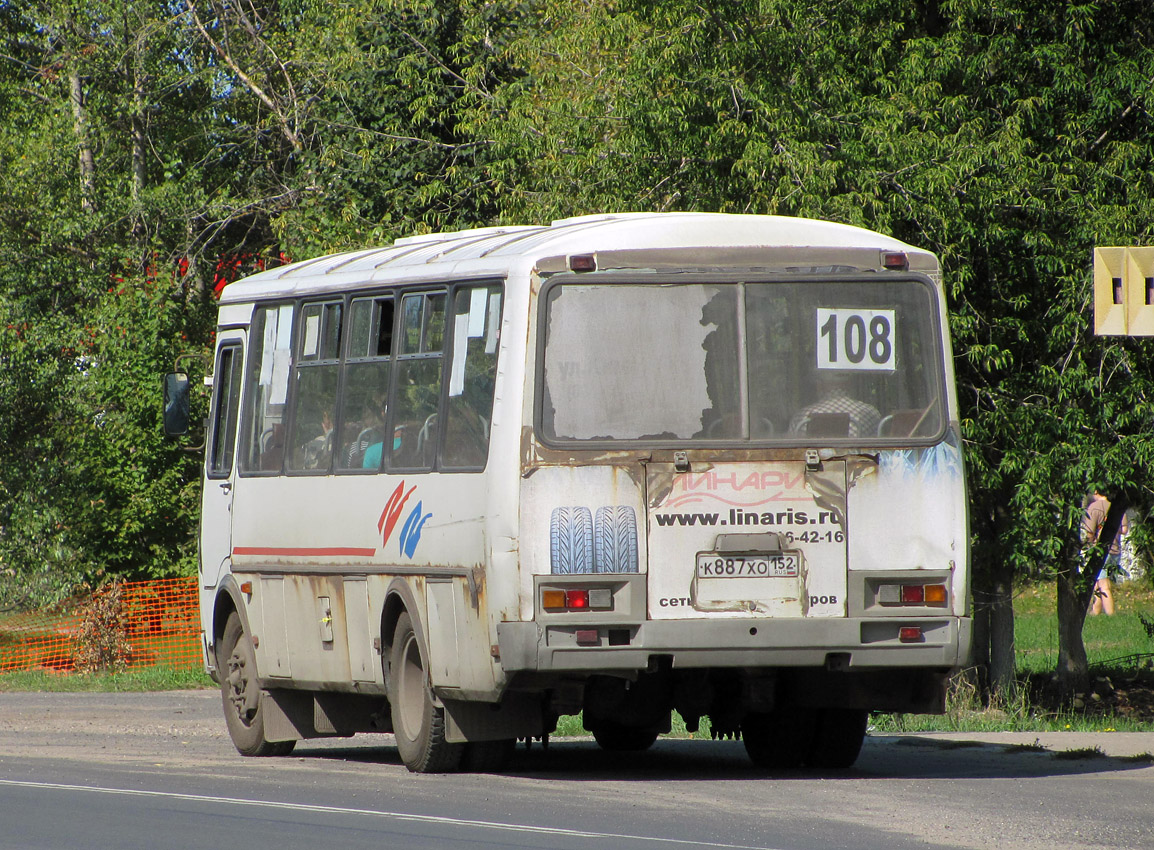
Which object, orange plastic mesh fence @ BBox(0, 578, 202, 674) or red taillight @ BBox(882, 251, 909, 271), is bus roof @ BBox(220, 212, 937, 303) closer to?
red taillight @ BBox(882, 251, 909, 271)

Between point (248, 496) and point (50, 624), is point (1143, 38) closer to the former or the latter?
point (248, 496)

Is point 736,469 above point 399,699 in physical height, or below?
above

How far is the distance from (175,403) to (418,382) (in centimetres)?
339

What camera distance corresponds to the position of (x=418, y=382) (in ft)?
39.7

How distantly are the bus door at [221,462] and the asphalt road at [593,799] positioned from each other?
1.37 metres

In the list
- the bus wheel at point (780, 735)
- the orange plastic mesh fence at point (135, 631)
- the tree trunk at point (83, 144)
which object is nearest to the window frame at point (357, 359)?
the bus wheel at point (780, 735)

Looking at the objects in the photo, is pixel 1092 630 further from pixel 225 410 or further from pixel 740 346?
pixel 740 346

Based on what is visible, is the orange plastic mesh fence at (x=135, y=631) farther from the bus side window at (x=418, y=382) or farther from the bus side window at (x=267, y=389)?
the bus side window at (x=418, y=382)

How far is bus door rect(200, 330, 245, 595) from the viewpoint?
14422 millimetres

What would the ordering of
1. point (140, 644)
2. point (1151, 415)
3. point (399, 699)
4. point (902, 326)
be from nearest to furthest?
point (902, 326) → point (399, 699) → point (1151, 415) → point (140, 644)

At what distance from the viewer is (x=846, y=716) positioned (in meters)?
12.5

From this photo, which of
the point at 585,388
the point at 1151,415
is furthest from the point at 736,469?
the point at 1151,415

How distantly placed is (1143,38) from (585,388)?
40.0 ft

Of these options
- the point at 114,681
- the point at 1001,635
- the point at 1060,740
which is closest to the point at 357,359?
the point at 1060,740
